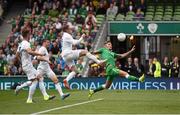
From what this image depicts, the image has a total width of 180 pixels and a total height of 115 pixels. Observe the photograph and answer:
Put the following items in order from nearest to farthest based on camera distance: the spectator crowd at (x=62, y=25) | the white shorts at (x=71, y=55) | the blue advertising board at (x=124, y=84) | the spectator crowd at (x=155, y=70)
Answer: the white shorts at (x=71, y=55)
the blue advertising board at (x=124, y=84)
the spectator crowd at (x=155, y=70)
the spectator crowd at (x=62, y=25)

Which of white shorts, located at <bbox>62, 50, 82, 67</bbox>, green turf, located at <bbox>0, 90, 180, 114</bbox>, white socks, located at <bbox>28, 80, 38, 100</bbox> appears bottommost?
green turf, located at <bbox>0, 90, 180, 114</bbox>

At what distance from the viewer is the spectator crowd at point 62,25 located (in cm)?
3475

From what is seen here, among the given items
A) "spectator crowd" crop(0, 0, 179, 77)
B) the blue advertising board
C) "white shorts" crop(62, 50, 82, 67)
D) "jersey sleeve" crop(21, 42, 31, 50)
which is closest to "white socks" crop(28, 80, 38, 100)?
"jersey sleeve" crop(21, 42, 31, 50)

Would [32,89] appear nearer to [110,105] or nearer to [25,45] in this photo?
[25,45]

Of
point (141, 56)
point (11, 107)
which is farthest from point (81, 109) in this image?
point (141, 56)

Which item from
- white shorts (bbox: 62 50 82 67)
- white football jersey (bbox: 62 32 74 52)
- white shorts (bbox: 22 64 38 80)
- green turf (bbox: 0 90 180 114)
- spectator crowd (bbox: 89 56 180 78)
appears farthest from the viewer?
spectator crowd (bbox: 89 56 180 78)

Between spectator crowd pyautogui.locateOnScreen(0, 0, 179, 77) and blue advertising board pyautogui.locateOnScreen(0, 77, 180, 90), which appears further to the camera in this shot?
spectator crowd pyautogui.locateOnScreen(0, 0, 179, 77)

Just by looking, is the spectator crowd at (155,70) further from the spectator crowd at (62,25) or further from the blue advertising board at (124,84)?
the blue advertising board at (124,84)

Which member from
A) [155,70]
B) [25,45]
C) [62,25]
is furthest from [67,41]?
[62,25]

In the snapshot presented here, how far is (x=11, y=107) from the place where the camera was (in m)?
20.4

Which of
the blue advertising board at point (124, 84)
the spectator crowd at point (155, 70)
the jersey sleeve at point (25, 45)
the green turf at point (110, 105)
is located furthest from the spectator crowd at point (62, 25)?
the jersey sleeve at point (25, 45)

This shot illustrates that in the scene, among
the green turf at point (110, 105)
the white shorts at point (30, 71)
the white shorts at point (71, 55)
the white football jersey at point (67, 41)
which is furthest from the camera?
the white shorts at point (71, 55)

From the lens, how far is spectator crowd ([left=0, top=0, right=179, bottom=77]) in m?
34.8

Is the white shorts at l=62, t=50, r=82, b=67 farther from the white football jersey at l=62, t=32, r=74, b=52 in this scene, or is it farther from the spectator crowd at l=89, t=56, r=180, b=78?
the spectator crowd at l=89, t=56, r=180, b=78
